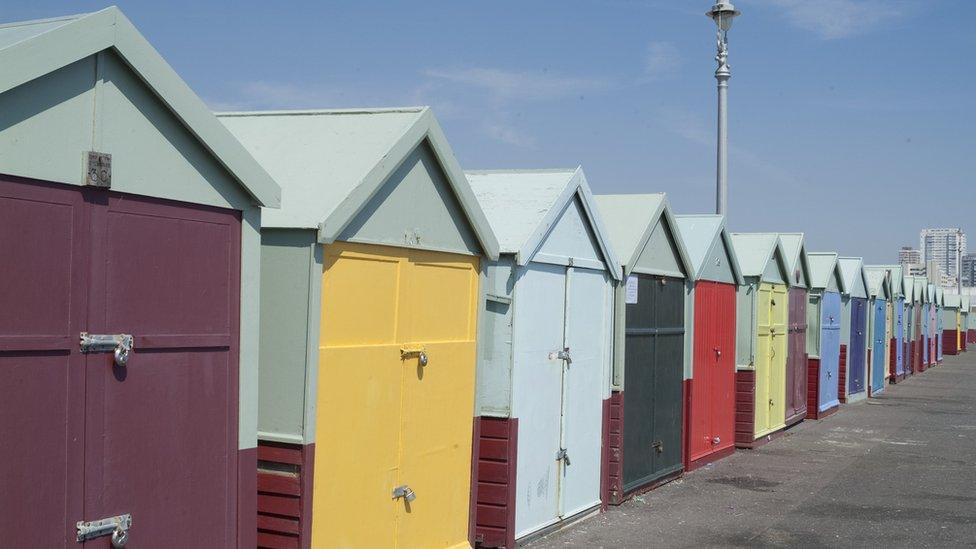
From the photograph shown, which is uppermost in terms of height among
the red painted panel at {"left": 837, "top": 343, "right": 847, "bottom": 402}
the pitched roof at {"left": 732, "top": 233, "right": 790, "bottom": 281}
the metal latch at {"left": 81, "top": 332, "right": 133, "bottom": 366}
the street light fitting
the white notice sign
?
the street light fitting

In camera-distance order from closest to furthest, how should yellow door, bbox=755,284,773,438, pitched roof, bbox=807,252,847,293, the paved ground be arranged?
the paved ground, yellow door, bbox=755,284,773,438, pitched roof, bbox=807,252,847,293

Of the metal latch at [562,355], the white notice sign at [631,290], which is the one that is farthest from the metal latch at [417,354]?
the white notice sign at [631,290]

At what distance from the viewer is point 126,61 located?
182 inches

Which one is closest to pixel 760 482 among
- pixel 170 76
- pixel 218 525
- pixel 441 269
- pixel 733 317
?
pixel 733 317

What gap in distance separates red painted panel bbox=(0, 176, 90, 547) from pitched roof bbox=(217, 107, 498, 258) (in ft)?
5.47

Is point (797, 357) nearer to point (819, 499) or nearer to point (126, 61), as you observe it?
point (819, 499)

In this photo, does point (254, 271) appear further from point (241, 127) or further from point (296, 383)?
point (241, 127)

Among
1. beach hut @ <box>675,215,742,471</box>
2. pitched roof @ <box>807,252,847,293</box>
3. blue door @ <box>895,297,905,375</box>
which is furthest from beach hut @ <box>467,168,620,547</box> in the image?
blue door @ <box>895,297,905,375</box>

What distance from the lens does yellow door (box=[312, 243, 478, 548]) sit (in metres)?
6.16

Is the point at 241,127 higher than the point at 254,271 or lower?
higher

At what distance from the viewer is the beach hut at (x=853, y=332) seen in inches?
918

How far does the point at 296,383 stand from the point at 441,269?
5.85 feet

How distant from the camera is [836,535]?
9961 millimetres

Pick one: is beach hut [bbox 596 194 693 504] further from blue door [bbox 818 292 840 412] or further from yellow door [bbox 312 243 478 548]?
blue door [bbox 818 292 840 412]
